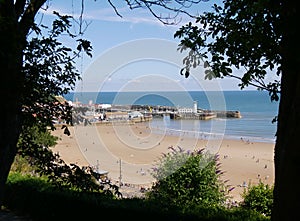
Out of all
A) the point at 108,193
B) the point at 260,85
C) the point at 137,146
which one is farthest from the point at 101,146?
the point at 260,85

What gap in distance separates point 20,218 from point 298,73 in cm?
542

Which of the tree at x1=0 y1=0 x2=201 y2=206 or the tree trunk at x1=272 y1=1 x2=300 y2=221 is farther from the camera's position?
the tree at x1=0 y1=0 x2=201 y2=206

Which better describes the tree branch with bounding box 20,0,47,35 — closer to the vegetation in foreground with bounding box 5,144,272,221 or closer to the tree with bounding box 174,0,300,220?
the tree with bounding box 174,0,300,220

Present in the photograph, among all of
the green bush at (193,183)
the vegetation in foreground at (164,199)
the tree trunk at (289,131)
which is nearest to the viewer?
the tree trunk at (289,131)

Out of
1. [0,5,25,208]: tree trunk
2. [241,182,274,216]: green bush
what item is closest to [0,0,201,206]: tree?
[0,5,25,208]: tree trunk

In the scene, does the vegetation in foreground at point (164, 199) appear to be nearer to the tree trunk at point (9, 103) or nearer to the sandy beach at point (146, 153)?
the tree trunk at point (9, 103)

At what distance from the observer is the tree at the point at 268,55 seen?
1.27 m

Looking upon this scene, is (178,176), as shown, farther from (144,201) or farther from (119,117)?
(119,117)

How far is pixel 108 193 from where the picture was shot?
328cm

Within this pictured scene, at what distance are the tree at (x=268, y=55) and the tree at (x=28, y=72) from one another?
0.82 m

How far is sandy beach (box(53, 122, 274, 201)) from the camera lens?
15.3 m

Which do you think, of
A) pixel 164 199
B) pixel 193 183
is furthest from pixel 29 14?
pixel 193 183

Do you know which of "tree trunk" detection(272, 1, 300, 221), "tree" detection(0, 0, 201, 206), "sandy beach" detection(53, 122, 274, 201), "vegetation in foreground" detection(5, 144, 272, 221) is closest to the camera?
"tree trunk" detection(272, 1, 300, 221)

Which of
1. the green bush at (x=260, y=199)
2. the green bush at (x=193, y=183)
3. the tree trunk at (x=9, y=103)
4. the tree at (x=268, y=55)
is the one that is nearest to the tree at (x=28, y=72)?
the tree trunk at (x=9, y=103)
